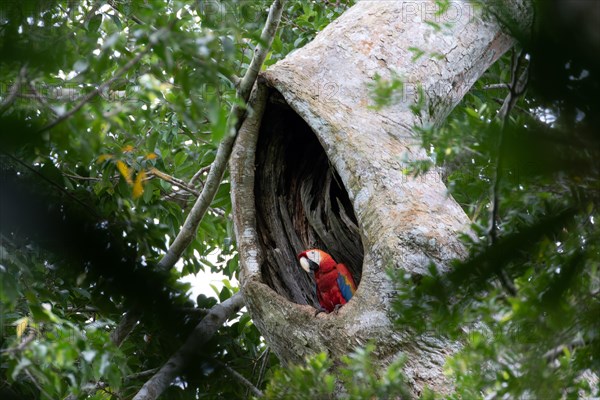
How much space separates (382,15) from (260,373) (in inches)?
86.1

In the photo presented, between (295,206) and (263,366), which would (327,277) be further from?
(263,366)

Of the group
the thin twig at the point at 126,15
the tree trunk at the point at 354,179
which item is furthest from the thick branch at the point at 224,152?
the thin twig at the point at 126,15

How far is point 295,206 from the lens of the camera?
3916mm

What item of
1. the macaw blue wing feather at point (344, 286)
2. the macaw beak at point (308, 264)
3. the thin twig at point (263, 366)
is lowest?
the thin twig at point (263, 366)

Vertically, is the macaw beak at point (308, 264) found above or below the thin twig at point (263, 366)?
above

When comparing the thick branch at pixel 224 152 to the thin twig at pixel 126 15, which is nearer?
the thick branch at pixel 224 152

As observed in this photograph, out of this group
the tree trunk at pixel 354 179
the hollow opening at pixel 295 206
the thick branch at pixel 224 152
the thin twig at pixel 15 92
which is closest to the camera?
the thin twig at pixel 15 92

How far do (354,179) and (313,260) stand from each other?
802mm

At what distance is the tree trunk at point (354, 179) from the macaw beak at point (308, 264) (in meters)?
0.08

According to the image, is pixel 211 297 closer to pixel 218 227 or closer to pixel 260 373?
pixel 260 373

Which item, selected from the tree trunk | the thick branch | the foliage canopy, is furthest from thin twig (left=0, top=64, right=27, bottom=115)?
the thick branch

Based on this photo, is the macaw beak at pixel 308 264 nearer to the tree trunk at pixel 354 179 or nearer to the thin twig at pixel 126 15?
the tree trunk at pixel 354 179

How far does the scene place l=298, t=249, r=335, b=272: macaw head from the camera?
368 cm

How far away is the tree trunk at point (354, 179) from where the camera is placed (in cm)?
262
